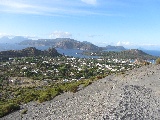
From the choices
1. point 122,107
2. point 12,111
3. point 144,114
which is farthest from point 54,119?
point 12,111

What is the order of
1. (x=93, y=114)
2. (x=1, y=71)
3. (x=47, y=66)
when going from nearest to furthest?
(x=93, y=114) → (x=1, y=71) → (x=47, y=66)

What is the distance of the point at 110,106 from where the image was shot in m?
21.0

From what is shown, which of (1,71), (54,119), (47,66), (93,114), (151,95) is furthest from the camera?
(47,66)

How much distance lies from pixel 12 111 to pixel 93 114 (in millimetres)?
10910

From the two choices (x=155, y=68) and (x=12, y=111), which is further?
(x=155, y=68)

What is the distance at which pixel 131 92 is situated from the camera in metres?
25.0

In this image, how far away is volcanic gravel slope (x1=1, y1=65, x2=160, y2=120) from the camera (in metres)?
19.8

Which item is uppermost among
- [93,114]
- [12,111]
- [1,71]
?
[93,114]

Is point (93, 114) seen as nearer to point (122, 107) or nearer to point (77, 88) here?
point (122, 107)

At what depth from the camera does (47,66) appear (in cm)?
15100

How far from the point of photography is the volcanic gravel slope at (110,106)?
779 inches

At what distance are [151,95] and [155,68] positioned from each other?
11.2 metres

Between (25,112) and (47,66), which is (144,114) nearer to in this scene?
(25,112)

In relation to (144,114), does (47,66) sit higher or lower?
lower
